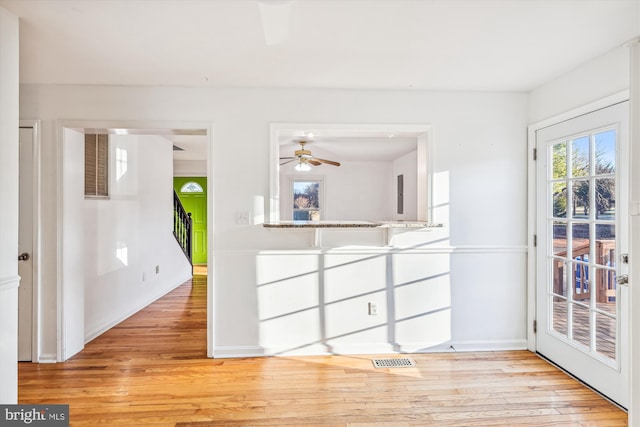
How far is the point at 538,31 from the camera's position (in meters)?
2.09

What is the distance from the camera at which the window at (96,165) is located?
3.51 meters

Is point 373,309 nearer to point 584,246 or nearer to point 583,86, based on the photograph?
point 584,246

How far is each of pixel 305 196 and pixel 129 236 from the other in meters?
4.29

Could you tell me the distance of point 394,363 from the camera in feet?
9.44

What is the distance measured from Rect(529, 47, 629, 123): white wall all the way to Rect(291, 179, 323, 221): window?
17.4ft

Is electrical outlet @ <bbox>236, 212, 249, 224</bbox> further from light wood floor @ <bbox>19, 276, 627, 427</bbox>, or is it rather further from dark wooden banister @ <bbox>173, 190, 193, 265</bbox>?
dark wooden banister @ <bbox>173, 190, 193, 265</bbox>

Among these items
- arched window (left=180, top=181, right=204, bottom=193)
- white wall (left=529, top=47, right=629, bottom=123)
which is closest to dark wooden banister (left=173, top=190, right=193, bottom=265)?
arched window (left=180, top=181, right=204, bottom=193)

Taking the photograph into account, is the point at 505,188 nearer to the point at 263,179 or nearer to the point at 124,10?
the point at 263,179

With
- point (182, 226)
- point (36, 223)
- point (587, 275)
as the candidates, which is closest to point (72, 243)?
point (36, 223)

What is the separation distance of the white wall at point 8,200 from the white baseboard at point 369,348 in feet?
4.64

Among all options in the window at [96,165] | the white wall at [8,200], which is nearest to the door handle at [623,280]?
the white wall at [8,200]

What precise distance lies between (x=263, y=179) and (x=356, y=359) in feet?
5.62

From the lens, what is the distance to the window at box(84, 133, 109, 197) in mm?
3506

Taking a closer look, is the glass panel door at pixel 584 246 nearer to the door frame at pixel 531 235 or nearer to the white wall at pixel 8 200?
the door frame at pixel 531 235
